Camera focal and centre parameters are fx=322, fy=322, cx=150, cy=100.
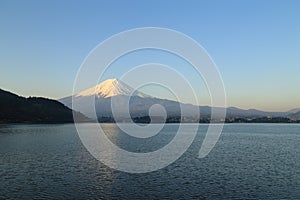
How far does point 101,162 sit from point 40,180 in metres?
13.7

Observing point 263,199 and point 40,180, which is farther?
point 40,180

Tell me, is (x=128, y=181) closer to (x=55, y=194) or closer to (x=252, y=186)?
(x=55, y=194)

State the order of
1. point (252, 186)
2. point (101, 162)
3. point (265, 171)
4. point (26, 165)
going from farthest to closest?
1. point (101, 162)
2. point (26, 165)
3. point (265, 171)
4. point (252, 186)

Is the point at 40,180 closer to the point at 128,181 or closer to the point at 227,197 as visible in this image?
the point at 128,181

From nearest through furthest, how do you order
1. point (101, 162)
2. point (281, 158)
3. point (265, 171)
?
1. point (265, 171)
2. point (101, 162)
3. point (281, 158)

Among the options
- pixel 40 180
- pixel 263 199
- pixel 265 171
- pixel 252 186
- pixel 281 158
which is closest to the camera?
pixel 263 199

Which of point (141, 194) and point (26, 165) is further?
point (26, 165)

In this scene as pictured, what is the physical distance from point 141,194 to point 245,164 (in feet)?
66.0

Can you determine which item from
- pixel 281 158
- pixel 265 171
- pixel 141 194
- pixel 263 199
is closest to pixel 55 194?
pixel 141 194

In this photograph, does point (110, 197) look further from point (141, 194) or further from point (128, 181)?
point (128, 181)

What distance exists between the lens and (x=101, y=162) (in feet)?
145

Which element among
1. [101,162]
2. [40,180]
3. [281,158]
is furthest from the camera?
[281,158]

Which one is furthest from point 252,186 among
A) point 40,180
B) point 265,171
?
point 40,180

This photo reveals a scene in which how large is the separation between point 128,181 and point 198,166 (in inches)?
469
